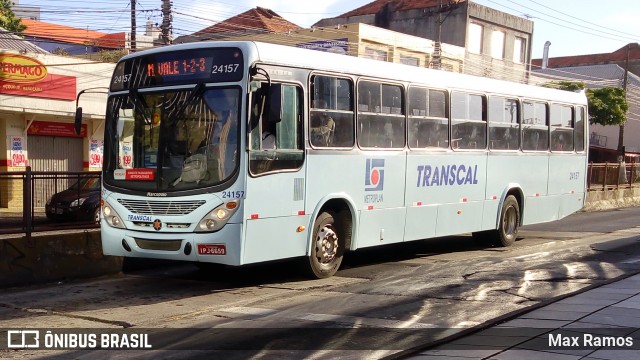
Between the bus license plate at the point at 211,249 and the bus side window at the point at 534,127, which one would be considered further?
the bus side window at the point at 534,127

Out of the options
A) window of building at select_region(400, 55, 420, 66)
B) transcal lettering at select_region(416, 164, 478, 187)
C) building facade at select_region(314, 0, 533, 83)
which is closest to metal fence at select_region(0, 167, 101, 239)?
transcal lettering at select_region(416, 164, 478, 187)

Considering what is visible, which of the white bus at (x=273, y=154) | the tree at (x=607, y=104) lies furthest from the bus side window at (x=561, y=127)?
the tree at (x=607, y=104)

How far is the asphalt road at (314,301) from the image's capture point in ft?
23.2

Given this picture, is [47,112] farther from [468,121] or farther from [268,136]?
[268,136]

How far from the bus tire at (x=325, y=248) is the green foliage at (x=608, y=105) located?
39.4m

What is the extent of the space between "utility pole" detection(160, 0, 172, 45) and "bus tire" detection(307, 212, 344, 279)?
18615 millimetres

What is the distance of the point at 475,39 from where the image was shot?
158 feet

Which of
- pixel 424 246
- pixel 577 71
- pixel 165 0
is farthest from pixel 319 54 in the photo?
pixel 577 71

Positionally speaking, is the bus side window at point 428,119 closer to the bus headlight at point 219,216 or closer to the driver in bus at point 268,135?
the driver in bus at point 268,135

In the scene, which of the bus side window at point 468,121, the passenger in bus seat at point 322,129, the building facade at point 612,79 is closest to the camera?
the passenger in bus seat at point 322,129

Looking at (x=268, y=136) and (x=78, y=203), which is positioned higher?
(x=268, y=136)

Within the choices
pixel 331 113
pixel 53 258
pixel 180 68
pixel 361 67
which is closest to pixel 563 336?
pixel 331 113

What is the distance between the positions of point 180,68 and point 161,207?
1.96 m

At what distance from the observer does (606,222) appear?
21.2 meters
